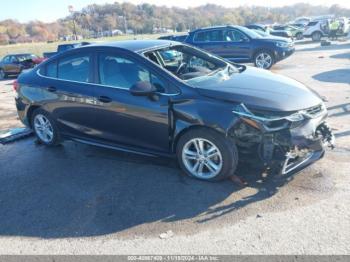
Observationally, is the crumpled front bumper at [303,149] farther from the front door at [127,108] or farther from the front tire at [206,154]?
the front door at [127,108]

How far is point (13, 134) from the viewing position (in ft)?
21.8

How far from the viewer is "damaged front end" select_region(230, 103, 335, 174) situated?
3752mm

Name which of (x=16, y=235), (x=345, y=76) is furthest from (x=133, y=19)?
(x=16, y=235)

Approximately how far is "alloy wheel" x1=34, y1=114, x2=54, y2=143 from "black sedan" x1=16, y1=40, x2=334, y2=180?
0.14 meters

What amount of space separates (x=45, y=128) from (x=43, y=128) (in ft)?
0.17

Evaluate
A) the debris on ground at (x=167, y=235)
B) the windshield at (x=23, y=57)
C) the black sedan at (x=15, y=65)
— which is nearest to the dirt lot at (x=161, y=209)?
the debris on ground at (x=167, y=235)

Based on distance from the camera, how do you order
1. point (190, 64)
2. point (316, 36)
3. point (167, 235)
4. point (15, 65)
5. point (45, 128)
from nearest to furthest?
point (167, 235)
point (190, 64)
point (45, 128)
point (15, 65)
point (316, 36)

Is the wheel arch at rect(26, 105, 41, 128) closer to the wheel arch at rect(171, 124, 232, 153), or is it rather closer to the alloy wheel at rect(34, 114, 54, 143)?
the alloy wheel at rect(34, 114, 54, 143)

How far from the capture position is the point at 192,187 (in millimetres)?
4172

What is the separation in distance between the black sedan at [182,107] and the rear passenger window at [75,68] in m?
0.02

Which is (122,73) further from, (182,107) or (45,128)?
(45,128)

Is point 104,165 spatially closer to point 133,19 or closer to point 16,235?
point 16,235

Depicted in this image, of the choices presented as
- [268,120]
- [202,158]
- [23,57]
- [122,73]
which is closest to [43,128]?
[122,73]

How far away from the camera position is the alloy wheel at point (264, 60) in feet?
44.0
